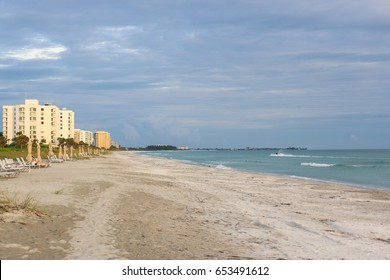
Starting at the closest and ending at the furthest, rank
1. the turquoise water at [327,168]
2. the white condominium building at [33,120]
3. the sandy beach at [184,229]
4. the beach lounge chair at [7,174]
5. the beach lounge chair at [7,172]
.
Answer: the sandy beach at [184,229] → the beach lounge chair at [7,174] → the beach lounge chair at [7,172] → the turquoise water at [327,168] → the white condominium building at [33,120]

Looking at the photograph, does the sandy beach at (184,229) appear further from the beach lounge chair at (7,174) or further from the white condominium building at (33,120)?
the white condominium building at (33,120)

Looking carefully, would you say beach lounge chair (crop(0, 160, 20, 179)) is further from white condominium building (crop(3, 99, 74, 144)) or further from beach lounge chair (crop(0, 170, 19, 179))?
white condominium building (crop(3, 99, 74, 144))

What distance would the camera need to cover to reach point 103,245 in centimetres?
748

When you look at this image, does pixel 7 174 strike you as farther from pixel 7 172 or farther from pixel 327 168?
pixel 327 168

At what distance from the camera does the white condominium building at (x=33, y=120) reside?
155375 mm

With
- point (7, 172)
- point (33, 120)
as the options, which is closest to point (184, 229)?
point (7, 172)

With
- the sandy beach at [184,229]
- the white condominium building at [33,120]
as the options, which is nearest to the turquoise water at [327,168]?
the sandy beach at [184,229]

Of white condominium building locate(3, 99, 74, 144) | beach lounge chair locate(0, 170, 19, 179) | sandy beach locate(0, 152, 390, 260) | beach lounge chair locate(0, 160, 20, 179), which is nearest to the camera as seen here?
sandy beach locate(0, 152, 390, 260)

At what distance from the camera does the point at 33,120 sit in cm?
15650

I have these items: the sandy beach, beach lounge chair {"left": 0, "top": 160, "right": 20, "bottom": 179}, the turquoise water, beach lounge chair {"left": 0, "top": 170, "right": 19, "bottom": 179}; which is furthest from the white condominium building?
the sandy beach

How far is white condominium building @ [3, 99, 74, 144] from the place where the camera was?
155m
